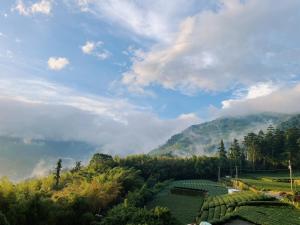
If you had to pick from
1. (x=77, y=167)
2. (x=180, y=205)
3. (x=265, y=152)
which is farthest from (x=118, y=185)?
(x=265, y=152)

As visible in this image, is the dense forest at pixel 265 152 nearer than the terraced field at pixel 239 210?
No

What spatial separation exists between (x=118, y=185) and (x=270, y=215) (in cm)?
3276

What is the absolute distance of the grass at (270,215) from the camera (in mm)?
40219

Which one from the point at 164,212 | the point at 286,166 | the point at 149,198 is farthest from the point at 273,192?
the point at 286,166

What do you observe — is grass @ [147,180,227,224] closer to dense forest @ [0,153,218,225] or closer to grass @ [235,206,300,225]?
dense forest @ [0,153,218,225]

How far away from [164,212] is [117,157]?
265 feet

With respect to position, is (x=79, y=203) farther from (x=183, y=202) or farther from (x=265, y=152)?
(x=265, y=152)

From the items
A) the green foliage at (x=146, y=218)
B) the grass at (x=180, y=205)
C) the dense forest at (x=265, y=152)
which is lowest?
the grass at (x=180, y=205)

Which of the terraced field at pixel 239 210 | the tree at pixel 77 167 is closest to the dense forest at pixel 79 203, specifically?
the terraced field at pixel 239 210

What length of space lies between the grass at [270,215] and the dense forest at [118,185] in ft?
33.8

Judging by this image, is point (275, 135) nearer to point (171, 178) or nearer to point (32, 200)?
point (171, 178)

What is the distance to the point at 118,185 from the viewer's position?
6825cm

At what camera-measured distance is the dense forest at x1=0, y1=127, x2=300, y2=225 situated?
37.1 meters

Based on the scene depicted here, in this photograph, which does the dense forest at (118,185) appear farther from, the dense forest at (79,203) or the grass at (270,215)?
the grass at (270,215)
